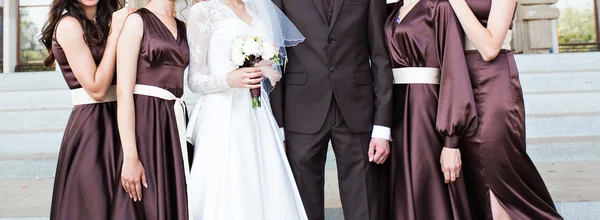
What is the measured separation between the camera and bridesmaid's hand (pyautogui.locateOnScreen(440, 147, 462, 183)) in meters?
1.90

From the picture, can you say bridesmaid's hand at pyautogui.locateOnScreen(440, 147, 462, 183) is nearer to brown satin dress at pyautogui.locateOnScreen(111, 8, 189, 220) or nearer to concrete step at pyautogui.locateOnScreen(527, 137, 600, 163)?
brown satin dress at pyautogui.locateOnScreen(111, 8, 189, 220)

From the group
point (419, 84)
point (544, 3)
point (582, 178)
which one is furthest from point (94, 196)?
point (544, 3)

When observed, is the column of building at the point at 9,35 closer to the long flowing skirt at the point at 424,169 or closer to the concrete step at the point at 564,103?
the concrete step at the point at 564,103

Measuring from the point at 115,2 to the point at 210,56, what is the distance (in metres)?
0.67

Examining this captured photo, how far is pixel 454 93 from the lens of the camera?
185cm

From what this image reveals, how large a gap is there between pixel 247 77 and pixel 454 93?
89 cm

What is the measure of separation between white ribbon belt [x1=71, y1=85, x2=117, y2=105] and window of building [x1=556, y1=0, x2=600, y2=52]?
13.5 metres

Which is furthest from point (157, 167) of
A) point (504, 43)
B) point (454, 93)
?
point (504, 43)

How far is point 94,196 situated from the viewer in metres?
1.88

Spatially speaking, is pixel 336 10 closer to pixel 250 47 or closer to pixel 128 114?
pixel 250 47

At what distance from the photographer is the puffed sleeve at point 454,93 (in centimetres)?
184

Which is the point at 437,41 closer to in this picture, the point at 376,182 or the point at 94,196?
the point at 376,182

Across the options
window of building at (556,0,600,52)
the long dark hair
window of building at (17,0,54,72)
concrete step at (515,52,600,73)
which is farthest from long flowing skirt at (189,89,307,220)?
window of building at (556,0,600,52)

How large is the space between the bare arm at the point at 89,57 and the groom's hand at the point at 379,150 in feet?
4.16
